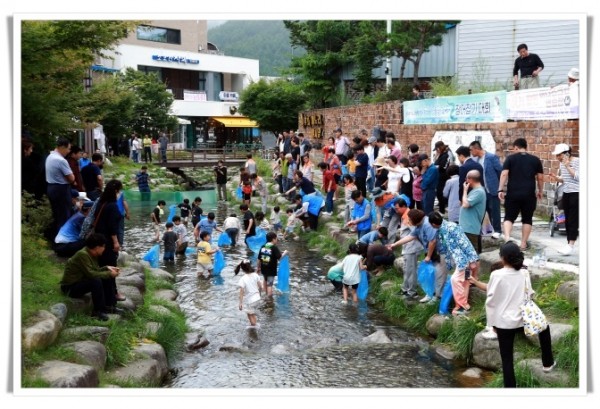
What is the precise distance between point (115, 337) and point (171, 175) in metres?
24.4

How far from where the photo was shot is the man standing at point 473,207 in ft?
31.0

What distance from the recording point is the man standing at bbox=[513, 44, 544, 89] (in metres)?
13.1

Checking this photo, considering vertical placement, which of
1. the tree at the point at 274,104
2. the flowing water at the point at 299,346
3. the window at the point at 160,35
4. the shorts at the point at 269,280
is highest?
the window at the point at 160,35

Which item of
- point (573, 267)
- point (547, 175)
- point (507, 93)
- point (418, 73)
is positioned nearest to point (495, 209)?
point (573, 267)

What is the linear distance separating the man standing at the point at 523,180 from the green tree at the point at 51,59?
6768mm

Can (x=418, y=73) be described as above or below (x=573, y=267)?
above

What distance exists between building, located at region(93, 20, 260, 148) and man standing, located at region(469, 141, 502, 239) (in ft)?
112

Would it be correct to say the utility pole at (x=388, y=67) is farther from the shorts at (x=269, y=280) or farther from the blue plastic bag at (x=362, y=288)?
the shorts at (x=269, y=280)

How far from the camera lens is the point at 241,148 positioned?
131 ft

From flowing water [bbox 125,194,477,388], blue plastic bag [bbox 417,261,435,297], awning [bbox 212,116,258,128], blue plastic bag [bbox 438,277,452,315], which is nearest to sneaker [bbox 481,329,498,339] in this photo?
flowing water [bbox 125,194,477,388]

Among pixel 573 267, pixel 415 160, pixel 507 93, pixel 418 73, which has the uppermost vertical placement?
pixel 418 73

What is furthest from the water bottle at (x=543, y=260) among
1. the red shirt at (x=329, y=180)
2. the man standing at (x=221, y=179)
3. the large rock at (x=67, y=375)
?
the man standing at (x=221, y=179)

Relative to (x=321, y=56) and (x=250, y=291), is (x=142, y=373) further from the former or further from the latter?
(x=321, y=56)
